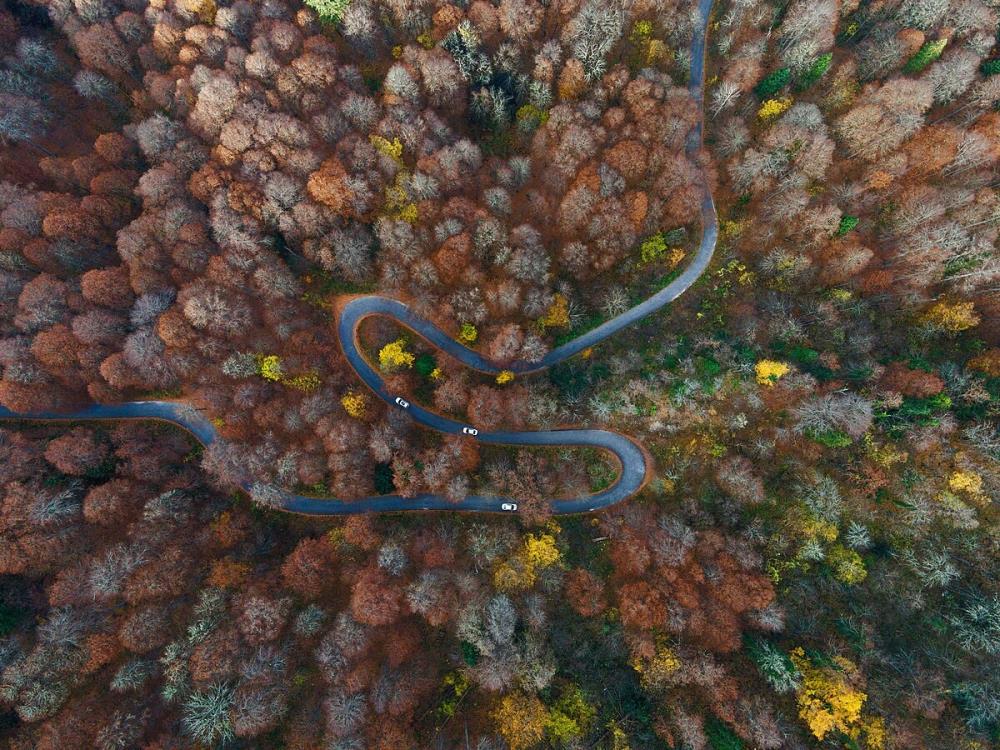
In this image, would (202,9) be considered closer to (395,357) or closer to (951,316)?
(395,357)

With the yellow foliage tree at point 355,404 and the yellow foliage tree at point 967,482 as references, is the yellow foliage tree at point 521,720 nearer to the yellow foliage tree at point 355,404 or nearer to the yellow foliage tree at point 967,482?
the yellow foliage tree at point 355,404

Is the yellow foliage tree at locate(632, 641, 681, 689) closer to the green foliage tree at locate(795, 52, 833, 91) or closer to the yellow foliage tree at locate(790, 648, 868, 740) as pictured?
the yellow foliage tree at locate(790, 648, 868, 740)

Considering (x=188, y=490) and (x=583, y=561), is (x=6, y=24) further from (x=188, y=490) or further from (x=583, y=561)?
(x=583, y=561)

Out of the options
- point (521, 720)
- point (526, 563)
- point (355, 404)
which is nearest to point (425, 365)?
point (355, 404)

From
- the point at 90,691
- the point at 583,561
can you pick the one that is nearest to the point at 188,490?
the point at 90,691

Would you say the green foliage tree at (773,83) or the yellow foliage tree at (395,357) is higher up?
the green foliage tree at (773,83)

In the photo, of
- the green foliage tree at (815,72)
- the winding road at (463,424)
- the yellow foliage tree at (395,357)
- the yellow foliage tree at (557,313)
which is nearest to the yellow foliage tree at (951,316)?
the winding road at (463,424)

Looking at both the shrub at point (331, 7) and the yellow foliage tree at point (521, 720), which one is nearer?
the yellow foliage tree at point (521, 720)
